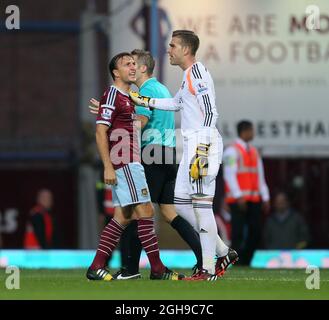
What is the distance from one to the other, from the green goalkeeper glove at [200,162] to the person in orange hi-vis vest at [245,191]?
538 cm

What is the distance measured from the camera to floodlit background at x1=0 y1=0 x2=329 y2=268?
76.0 ft

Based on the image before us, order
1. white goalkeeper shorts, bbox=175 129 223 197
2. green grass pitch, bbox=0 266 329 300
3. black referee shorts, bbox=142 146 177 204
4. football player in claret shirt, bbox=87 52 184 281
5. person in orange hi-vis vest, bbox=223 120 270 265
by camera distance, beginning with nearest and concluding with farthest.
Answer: green grass pitch, bbox=0 266 329 300, football player in claret shirt, bbox=87 52 184 281, white goalkeeper shorts, bbox=175 129 223 197, black referee shorts, bbox=142 146 177 204, person in orange hi-vis vest, bbox=223 120 270 265

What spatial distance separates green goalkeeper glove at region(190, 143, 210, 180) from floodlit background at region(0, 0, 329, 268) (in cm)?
757

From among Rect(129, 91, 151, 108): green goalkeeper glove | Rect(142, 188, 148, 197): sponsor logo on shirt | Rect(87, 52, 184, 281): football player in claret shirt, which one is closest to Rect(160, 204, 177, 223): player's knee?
Rect(87, 52, 184, 281): football player in claret shirt

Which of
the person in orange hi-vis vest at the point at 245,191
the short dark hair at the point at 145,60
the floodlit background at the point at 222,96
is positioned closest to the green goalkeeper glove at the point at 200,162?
the short dark hair at the point at 145,60

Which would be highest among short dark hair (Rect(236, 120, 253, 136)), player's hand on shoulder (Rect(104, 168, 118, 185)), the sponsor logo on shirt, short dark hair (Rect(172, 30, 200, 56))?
short dark hair (Rect(172, 30, 200, 56))

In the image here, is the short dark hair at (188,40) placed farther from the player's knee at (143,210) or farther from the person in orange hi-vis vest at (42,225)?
the person in orange hi-vis vest at (42,225)

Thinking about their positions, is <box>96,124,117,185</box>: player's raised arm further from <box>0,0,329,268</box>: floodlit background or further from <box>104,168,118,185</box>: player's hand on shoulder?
<box>0,0,329,268</box>: floodlit background

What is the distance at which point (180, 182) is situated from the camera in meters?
14.2

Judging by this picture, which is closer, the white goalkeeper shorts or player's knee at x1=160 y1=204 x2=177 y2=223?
the white goalkeeper shorts

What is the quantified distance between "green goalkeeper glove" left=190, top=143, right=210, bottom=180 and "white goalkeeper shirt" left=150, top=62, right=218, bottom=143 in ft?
0.25

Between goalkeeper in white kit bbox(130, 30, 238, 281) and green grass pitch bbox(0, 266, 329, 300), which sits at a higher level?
goalkeeper in white kit bbox(130, 30, 238, 281)

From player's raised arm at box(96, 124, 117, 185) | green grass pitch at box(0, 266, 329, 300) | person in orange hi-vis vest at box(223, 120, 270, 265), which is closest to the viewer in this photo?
Answer: green grass pitch at box(0, 266, 329, 300)
